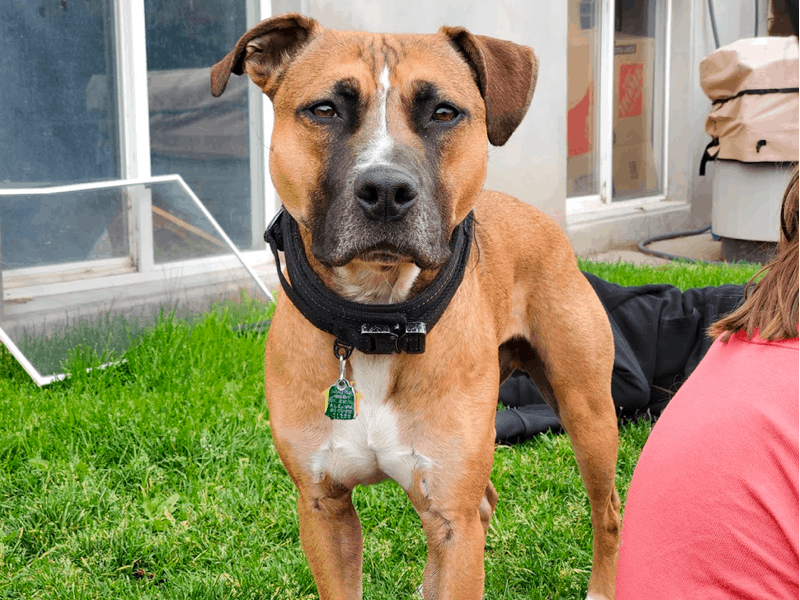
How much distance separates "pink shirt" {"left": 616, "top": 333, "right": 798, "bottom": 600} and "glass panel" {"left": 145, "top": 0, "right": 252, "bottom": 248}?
180 inches

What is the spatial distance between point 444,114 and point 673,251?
7.50m

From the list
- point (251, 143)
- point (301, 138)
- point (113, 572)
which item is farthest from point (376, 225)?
point (251, 143)

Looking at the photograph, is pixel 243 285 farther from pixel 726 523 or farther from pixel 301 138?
pixel 726 523

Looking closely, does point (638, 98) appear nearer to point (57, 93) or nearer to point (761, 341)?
point (57, 93)

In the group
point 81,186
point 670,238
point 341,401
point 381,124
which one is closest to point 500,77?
point 381,124

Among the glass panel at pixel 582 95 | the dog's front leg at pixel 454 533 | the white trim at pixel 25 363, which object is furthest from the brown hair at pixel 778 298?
the glass panel at pixel 582 95

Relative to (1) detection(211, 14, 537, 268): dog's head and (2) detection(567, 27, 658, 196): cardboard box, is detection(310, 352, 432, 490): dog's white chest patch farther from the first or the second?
(2) detection(567, 27, 658, 196): cardboard box

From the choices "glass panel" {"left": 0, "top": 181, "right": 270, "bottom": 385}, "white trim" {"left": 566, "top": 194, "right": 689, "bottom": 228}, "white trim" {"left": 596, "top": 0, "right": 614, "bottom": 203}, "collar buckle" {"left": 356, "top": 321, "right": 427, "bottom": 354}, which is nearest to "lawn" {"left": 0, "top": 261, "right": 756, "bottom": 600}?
"glass panel" {"left": 0, "top": 181, "right": 270, "bottom": 385}

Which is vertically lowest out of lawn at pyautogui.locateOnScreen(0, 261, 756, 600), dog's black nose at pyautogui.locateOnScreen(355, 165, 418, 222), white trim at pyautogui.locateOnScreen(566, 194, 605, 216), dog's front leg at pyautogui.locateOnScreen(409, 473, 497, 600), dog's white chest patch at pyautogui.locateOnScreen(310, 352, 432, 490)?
lawn at pyautogui.locateOnScreen(0, 261, 756, 600)

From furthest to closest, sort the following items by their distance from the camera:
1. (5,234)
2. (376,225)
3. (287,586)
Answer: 1. (5,234)
2. (287,586)
3. (376,225)

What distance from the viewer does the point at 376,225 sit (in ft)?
6.37

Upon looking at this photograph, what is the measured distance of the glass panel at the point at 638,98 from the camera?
9.50 m

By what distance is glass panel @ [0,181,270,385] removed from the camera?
14.3 ft

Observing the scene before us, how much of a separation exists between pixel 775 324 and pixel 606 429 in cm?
159
